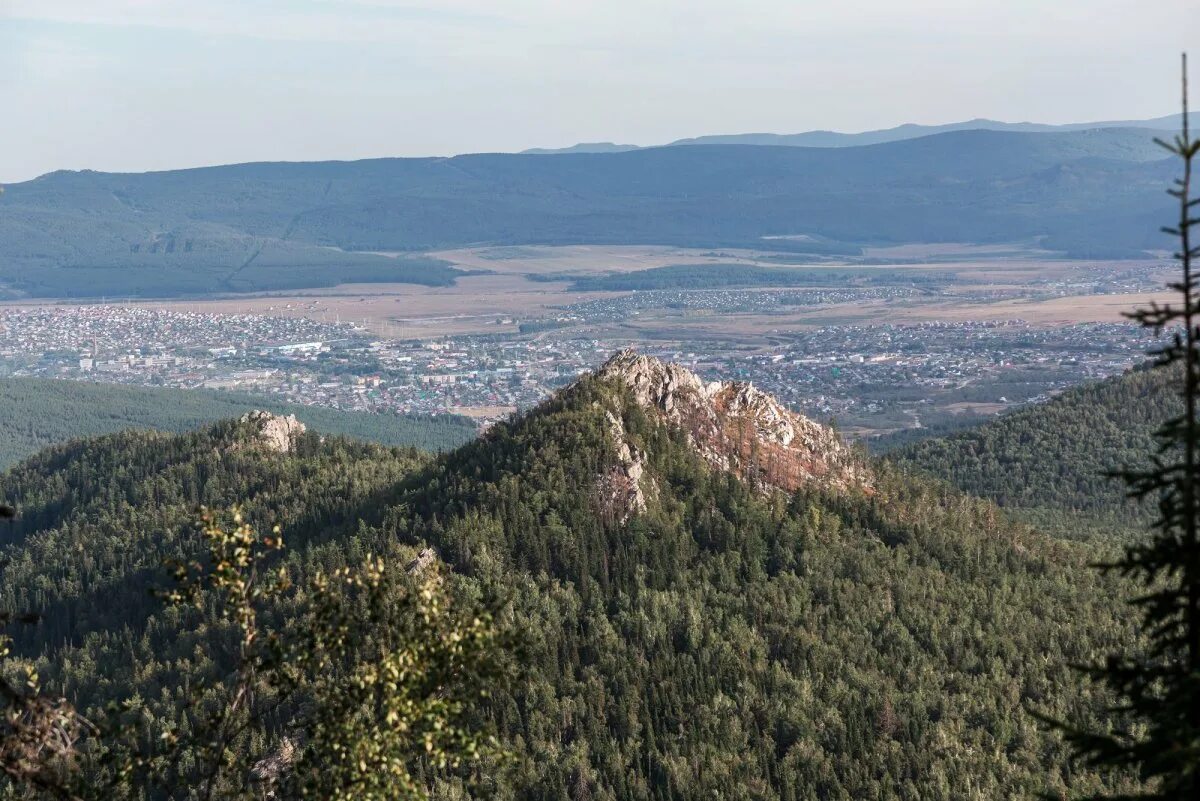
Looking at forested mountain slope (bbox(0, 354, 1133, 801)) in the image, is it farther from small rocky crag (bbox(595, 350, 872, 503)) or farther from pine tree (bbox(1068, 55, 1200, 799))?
pine tree (bbox(1068, 55, 1200, 799))

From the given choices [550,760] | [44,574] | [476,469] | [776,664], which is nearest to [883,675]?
[776,664]

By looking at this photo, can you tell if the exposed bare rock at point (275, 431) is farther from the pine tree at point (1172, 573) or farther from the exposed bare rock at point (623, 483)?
the pine tree at point (1172, 573)

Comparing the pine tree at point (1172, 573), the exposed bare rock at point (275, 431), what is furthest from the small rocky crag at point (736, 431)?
the pine tree at point (1172, 573)

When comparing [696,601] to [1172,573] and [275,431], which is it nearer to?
[275,431]

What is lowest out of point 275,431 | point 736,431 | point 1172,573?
point 275,431

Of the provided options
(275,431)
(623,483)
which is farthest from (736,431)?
(275,431)

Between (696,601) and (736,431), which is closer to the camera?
(696,601)
